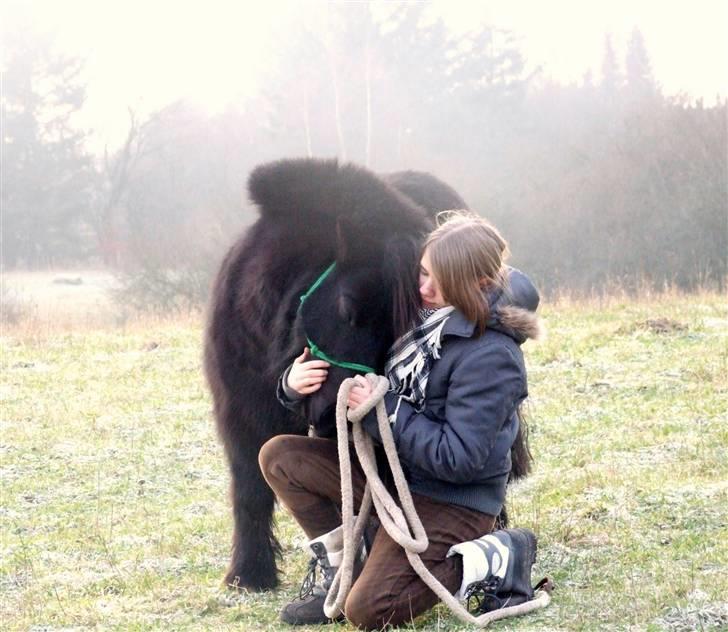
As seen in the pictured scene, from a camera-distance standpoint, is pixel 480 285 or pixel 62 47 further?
pixel 62 47

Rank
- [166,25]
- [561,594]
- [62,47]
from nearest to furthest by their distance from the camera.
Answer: [561,594] → [62,47] → [166,25]

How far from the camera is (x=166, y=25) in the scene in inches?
1499

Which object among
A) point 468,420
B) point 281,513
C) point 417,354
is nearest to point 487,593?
point 468,420

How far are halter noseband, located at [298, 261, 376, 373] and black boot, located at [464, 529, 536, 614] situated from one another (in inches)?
28.8

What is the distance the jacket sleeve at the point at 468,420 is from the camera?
3.01m

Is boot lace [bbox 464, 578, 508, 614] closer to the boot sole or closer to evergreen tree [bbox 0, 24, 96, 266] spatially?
the boot sole

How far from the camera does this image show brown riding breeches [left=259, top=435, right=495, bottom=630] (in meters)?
3.10

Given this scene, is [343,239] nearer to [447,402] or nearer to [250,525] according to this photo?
[447,402]

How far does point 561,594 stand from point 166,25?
3789cm

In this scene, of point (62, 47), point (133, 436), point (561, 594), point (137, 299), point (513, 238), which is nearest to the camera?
point (561, 594)

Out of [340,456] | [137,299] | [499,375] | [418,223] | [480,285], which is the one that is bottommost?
[137,299]

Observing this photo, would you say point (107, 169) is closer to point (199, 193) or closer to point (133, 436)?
point (199, 193)

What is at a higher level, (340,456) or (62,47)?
(62,47)

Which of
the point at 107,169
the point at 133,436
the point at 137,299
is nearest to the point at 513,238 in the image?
the point at 137,299
